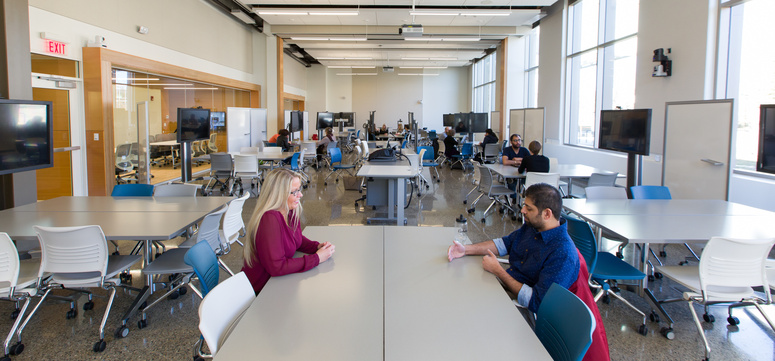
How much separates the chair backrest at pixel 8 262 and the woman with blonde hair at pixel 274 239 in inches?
60.0

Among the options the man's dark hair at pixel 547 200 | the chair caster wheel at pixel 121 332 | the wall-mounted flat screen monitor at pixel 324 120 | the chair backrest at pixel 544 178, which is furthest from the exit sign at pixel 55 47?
the wall-mounted flat screen monitor at pixel 324 120

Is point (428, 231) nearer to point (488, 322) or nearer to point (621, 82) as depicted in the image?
point (488, 322)

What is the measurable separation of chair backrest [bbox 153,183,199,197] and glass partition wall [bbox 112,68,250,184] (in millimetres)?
3583

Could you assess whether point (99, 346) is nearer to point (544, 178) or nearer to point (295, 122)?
point (544, 178)

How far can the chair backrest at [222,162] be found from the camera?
830cm

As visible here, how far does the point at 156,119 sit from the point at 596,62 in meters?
9.10

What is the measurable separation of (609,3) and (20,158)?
980 centimetres

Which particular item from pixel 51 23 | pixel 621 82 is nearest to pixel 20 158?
pixel 51 23

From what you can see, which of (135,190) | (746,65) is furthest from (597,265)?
(746,65)

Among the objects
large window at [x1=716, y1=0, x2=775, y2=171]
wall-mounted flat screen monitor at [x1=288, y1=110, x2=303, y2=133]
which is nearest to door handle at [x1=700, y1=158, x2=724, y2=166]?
large window at [x1=716, y1=0, x2=775, y2=171]

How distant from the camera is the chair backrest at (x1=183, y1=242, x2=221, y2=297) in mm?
2250

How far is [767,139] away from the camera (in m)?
3.71

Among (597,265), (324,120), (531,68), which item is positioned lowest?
(597,265)

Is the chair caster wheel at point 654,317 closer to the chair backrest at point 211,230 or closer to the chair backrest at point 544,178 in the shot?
the chair backrest at point 544,178
